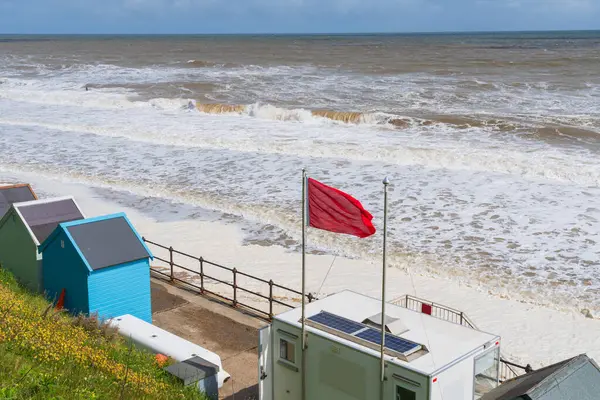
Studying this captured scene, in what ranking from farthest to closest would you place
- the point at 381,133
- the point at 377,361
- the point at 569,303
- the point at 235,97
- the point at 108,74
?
the point at 108,74, the point at 235,97, the point at 381,133, the point at 569,303, the point at 377,361

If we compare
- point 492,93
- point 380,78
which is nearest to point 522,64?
point 380,78

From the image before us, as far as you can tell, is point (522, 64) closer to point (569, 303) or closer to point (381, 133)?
point (381, 133)

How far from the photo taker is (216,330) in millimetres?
14234

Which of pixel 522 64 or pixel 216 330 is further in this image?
pixel 522 64

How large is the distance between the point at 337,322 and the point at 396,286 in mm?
8453

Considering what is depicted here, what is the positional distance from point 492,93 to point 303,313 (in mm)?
57450

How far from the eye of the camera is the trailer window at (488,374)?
28.8 ft

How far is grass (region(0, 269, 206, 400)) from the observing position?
7980 mm

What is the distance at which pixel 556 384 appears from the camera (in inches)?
293

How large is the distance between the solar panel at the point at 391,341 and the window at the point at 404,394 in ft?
1.42

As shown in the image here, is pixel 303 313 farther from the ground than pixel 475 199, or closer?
farther from the ground

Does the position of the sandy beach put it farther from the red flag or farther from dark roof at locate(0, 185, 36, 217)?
the red flag

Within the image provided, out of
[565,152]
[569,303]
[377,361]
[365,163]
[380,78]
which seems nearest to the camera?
[377,361]

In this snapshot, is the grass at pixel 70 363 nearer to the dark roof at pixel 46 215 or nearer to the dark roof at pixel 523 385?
the dark roof at pixel 46 215
